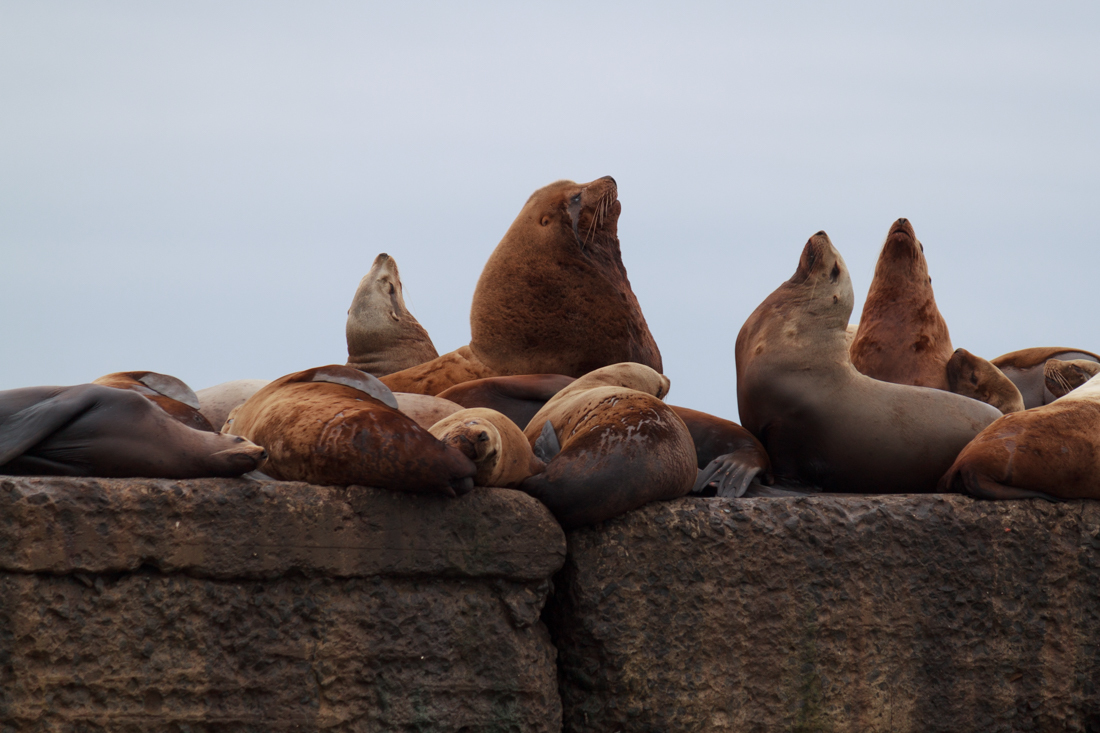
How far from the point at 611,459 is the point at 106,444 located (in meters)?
1.55

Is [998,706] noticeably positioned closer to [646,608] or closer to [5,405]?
[646,608]

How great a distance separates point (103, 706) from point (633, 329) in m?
3.43

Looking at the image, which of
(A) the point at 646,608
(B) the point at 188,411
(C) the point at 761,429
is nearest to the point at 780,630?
(A) the point at 646,608

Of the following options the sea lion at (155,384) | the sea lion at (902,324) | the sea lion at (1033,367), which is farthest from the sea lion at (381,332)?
the sea lion at (1033,367)

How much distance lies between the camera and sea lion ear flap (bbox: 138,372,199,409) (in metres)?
4.66

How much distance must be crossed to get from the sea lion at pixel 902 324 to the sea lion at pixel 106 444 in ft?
10.6

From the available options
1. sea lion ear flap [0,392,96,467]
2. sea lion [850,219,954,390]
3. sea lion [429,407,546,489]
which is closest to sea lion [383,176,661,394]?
sea lion [850,219,954,390]

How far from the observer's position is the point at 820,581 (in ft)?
12.4

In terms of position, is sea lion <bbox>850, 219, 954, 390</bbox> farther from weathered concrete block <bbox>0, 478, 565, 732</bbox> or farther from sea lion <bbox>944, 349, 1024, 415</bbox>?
weathered concrete block <bbox>0, 478, 565, 732</bbox>

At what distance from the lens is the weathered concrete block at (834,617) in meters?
3.63

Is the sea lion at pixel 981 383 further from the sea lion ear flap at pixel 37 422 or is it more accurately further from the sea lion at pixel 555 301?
the sea lion ear flap at pixel 37 422

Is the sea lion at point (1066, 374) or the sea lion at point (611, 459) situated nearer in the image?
the sea lion at point (611, 459)

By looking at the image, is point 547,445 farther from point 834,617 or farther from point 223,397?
point 223,397

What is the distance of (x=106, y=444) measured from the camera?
134 inches
